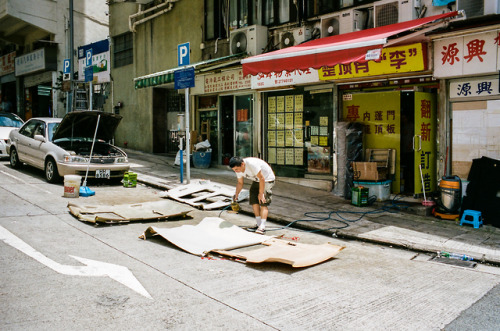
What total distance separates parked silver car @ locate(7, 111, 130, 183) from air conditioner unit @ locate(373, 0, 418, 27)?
7.35m

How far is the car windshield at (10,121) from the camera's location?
17042 mm

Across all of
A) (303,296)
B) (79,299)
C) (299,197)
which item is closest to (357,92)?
(299,197)

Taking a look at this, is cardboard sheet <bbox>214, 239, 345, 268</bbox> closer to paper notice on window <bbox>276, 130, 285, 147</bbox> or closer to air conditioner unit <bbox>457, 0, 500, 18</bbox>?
air conditioner unit <bbox>457, 0, 500, 18</bbox>

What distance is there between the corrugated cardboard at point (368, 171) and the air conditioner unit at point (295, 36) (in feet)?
13.3

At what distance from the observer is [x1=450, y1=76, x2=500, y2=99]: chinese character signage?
863cm

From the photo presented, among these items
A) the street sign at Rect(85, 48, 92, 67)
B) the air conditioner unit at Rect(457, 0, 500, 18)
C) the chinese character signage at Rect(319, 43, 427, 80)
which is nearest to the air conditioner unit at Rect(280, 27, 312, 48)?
the chinese character signage at Rect(319, 43, 427, 80)

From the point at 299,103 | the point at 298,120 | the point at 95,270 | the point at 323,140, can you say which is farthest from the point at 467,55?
the point at 95,270

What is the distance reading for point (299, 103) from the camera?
1264 cm

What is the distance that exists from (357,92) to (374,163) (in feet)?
7.07

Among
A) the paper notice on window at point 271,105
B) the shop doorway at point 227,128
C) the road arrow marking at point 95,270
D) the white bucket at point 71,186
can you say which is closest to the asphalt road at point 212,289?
the road arrow marking at point 95,270

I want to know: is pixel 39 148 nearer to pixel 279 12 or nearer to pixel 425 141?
pixel 279 12

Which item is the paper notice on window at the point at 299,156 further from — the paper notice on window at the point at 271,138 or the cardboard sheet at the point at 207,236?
the cardboard sheet at the point at 207,236

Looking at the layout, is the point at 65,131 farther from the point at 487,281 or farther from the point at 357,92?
the point at 487,281

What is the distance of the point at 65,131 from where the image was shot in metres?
12.0
